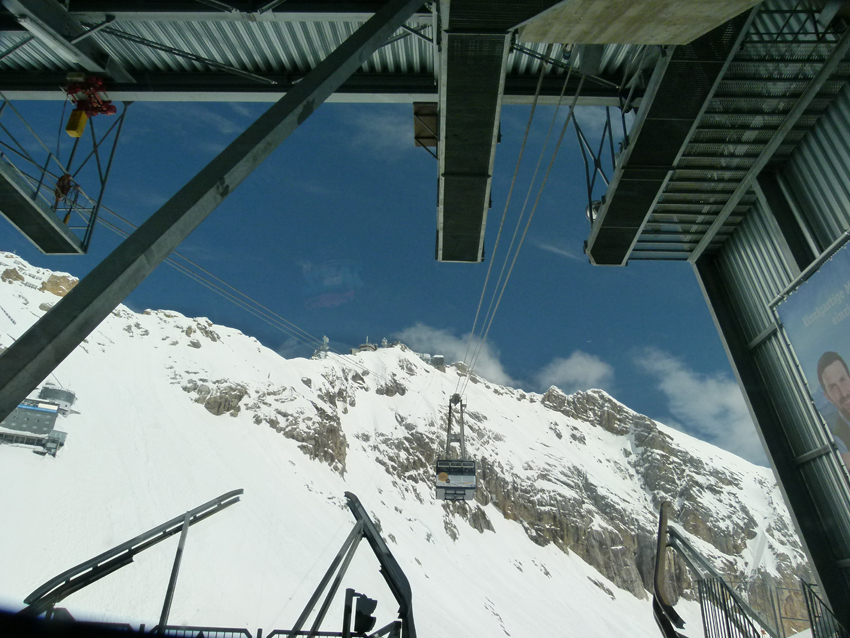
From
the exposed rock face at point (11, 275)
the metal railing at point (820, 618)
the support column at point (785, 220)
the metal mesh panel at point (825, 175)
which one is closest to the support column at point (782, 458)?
the metal railing at point (820, 618)

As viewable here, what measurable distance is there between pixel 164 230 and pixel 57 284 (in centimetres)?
9877

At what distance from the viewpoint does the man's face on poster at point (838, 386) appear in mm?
8633

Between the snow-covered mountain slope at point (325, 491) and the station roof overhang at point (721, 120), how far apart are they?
6.25m

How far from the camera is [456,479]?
22359 mm

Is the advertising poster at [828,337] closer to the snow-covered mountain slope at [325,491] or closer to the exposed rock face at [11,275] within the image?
the snow-covered mountain slope at [325,491]

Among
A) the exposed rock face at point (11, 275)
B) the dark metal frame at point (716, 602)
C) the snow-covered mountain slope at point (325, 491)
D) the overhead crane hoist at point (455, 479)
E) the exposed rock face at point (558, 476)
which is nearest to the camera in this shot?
the dark metal frame at point (716, 602)

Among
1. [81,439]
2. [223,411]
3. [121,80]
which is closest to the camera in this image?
[121,80]

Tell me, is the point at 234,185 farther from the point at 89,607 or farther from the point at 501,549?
the point at 501,549

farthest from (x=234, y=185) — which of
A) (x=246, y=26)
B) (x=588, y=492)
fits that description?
(x=588, y=492)

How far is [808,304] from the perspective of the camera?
942 centimetres

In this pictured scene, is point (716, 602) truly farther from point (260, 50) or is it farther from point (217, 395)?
point (217, 395)

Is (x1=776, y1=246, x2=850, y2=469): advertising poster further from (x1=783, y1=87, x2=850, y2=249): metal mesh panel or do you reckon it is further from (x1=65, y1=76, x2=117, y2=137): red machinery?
(x1=65, y1=76, x2=117, y2=137): red machinery

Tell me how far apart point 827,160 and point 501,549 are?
8945 cm

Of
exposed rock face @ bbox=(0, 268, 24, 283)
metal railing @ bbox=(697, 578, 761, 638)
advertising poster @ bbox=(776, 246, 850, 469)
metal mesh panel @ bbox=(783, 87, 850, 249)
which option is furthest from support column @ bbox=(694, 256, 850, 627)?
exposed rock face @ bbox=(0, 268, 24, 283)
